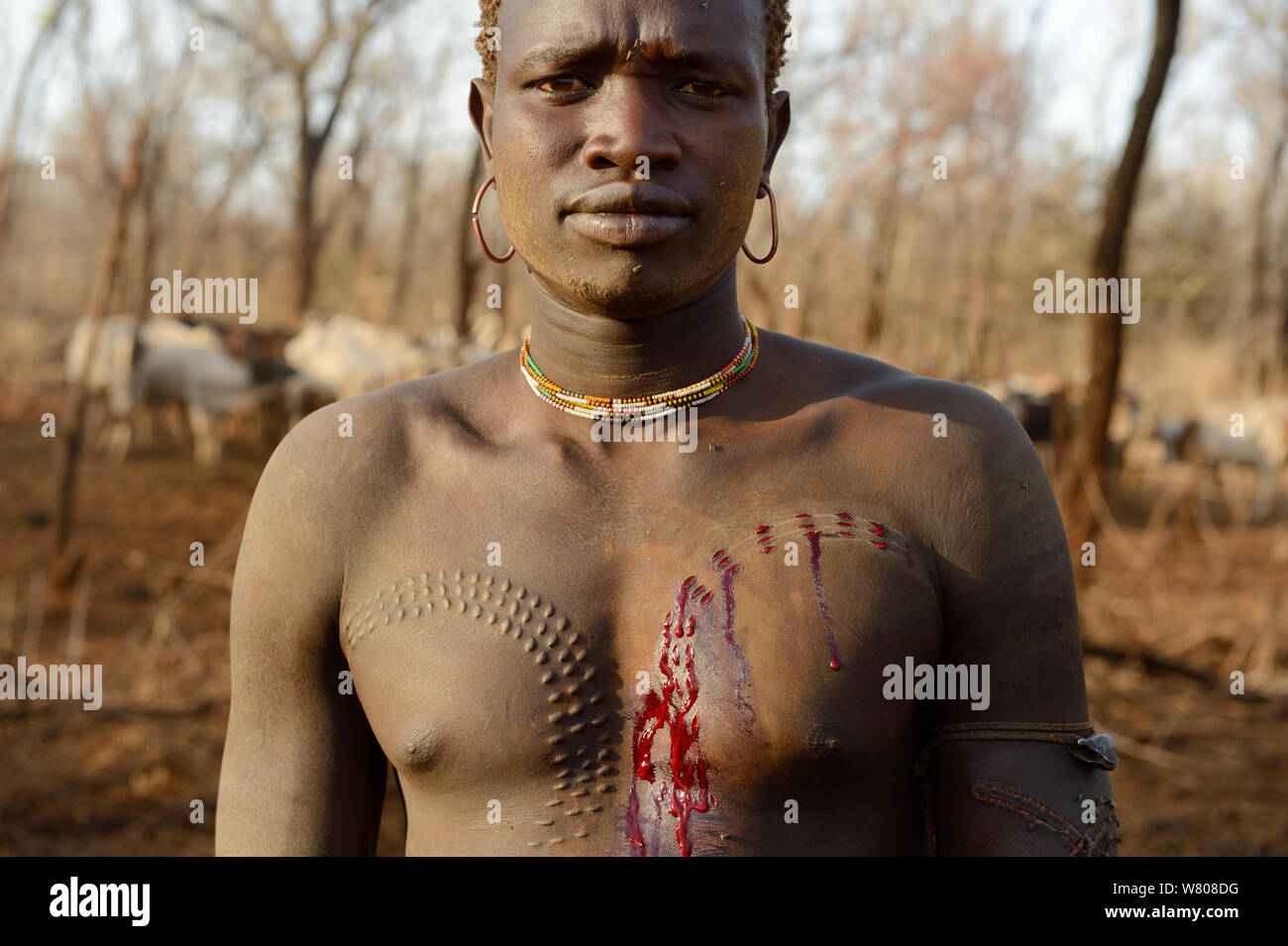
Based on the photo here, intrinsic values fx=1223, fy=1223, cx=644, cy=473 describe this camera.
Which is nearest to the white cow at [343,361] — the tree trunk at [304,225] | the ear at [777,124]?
the tree trunk at [304,225]

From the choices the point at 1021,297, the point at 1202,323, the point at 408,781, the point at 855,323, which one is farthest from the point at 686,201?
the point at 1202,323

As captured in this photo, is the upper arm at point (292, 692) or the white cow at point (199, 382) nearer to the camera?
the upper arm at point (292, 692)

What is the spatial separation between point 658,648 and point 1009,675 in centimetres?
52

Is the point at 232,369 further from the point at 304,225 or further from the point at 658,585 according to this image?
the point at 658,585

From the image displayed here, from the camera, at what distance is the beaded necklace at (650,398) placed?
198 centimetres

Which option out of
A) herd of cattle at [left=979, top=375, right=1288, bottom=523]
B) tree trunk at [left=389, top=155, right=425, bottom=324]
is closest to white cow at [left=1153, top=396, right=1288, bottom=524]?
herd of cattle at [left=979, top=375, right=1288, bottom=523]

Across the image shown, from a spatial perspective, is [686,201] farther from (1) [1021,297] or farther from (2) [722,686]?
(1) [1021,297]

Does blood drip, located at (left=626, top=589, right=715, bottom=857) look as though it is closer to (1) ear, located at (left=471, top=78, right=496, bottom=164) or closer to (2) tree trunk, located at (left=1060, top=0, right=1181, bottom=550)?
(1) ear, located at (left=471, top=78, right=496, bottom=164)

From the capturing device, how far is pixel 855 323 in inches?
696

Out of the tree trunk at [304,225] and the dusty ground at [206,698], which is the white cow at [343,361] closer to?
the tree trunk at [304,225]

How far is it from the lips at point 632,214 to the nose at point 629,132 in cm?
4

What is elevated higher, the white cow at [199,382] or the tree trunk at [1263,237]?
the tree trunk at [1263,237]

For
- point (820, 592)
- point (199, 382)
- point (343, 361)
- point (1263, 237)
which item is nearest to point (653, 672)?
point (820, 592)

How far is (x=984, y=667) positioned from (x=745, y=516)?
1.37 feet
